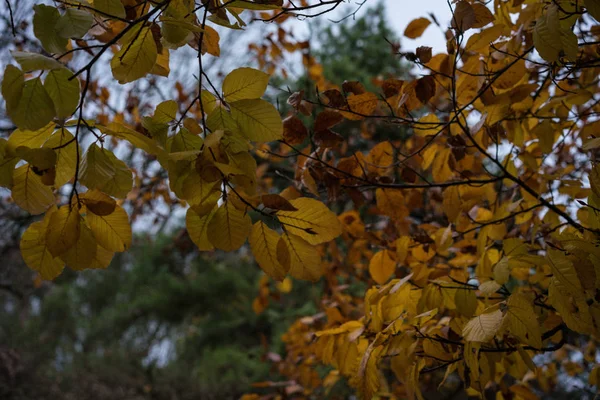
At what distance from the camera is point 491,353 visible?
1.14m

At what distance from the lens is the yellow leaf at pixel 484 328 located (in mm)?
818

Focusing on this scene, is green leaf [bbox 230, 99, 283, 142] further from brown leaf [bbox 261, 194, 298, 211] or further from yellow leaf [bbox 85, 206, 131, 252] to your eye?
yellow leaf [bbox 85, 206, 131, 252]

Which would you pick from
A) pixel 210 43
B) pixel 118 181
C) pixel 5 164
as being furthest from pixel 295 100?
pixel 5 164

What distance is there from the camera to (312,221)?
85 centimetres

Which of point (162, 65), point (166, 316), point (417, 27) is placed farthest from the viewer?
point (166, 316)

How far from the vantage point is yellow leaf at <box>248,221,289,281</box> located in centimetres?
85

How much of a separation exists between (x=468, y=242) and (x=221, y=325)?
6.25 m

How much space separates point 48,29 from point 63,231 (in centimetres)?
28

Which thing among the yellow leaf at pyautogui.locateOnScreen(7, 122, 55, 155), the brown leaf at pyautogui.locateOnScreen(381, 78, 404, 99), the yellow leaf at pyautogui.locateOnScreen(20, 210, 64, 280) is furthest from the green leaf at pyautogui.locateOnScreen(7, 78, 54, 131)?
the brown leaf at pyautogui.locateOnScreen(381, 78, 404, 99)

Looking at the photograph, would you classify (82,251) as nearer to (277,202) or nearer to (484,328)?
(277,202)

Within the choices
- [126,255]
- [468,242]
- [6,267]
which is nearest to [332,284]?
[468,242]

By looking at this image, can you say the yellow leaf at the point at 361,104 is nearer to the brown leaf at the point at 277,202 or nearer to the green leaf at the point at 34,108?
the brown leaf at the point at 277,202

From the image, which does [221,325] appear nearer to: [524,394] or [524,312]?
[524,394]

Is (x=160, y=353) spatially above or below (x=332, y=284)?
above
